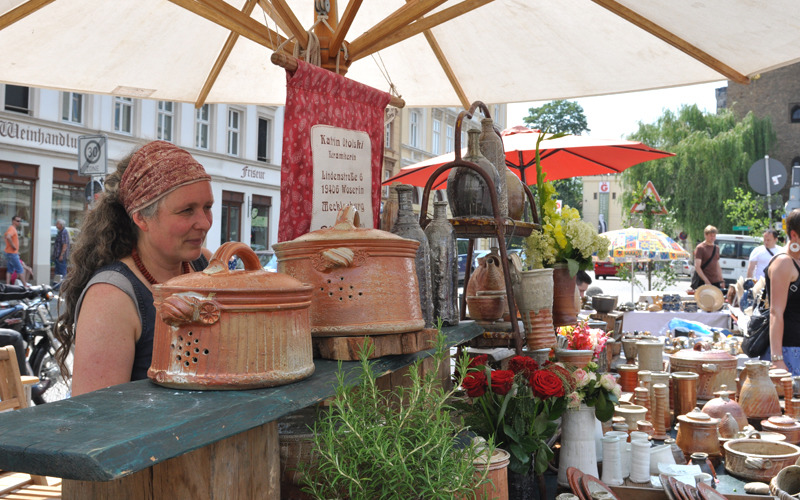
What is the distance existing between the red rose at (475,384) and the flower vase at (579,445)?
489 millimetres

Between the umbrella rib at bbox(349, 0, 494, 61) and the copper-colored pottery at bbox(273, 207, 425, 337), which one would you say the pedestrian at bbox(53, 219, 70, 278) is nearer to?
the umbrella rib at bbox(349, 0, 494, 61)

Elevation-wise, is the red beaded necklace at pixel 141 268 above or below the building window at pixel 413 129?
below

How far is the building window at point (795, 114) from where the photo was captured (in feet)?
104

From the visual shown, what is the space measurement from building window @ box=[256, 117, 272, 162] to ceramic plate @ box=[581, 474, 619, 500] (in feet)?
64.2

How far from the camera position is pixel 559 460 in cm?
237

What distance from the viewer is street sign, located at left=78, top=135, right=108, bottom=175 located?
622cm

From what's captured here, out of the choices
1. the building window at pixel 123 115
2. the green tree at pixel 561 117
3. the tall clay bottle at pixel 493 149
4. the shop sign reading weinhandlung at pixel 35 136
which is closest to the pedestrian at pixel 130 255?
the tall clay bottle at pixel 493 149

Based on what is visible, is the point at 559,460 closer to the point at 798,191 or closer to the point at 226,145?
the point at 798,191

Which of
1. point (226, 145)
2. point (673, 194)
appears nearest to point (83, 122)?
point (226, 145)

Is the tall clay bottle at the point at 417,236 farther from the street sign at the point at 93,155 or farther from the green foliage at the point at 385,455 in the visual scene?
the street sign at the point at 93,155

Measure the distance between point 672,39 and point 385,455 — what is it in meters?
2.49

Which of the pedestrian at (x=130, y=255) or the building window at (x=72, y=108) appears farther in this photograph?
the building window at (x=72, y=108)

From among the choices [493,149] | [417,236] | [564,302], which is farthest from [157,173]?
[564,302]

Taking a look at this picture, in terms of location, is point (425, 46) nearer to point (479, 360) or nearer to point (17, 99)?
point (479, 360)
